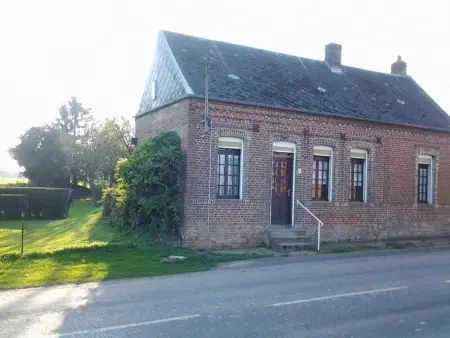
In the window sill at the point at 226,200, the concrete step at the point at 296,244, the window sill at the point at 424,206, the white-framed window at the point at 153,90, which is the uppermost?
the white-framed window at the point at 153,90

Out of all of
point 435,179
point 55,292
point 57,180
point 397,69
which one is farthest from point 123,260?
point 57,180

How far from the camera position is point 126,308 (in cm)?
731

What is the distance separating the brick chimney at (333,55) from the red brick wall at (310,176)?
4490 millimetres

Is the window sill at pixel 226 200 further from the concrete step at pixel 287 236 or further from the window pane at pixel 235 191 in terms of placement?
the concrete step at pixel 287 236

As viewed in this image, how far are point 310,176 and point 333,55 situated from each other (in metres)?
7.60

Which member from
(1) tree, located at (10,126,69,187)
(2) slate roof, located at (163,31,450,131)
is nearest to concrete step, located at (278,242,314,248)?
(2) slate roof, located at (163,31,450,131)

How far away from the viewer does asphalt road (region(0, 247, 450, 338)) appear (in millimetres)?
6145

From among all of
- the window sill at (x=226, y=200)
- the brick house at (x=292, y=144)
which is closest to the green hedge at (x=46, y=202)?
the brick house at (x=292, y=144)

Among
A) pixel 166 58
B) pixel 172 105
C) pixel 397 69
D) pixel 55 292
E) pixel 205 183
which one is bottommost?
pixel 55 292

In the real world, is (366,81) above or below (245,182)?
above

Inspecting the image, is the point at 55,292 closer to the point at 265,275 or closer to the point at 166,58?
the point at 265,275

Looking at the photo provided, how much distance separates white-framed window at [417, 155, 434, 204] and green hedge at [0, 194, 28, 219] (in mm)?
19078

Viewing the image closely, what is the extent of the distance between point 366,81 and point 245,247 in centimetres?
1121

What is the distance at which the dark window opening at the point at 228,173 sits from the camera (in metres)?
15.1
